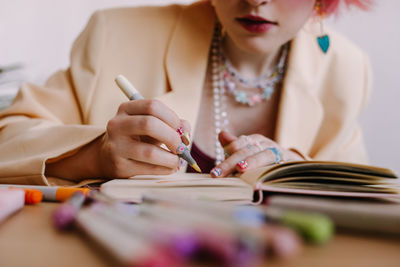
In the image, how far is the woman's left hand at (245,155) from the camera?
64 centimetres

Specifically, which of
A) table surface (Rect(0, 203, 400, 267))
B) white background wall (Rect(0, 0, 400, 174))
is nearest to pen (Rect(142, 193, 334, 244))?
table surface (Rect(0, 203, 400, 267))

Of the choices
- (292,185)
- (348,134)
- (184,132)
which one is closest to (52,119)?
(184,132)

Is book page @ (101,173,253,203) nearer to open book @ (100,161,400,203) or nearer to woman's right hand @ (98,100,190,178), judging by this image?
open book @ (100,161,400,203)

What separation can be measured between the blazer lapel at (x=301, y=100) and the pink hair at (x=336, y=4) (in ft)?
0.33

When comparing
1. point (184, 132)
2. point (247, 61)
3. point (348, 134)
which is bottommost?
point (348, 134)

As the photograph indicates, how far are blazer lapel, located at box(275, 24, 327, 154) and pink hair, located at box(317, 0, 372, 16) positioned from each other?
0.10m

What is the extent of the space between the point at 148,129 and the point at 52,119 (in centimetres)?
47

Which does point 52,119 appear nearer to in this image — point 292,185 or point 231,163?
point 231,163

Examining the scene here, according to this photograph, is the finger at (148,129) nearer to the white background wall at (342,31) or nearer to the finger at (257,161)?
the finger at (257,161)

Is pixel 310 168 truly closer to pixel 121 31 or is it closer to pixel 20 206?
pixel 20 206

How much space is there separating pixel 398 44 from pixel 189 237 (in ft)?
5.68

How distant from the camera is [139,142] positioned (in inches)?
24.7

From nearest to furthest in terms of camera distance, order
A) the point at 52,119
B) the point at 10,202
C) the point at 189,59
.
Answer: the point at 10,202 < the point at 52,119 < the point at 189,59

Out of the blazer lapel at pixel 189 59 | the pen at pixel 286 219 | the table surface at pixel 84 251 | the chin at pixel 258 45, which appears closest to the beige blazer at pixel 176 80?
the blazer lapel at pixel 189 59
